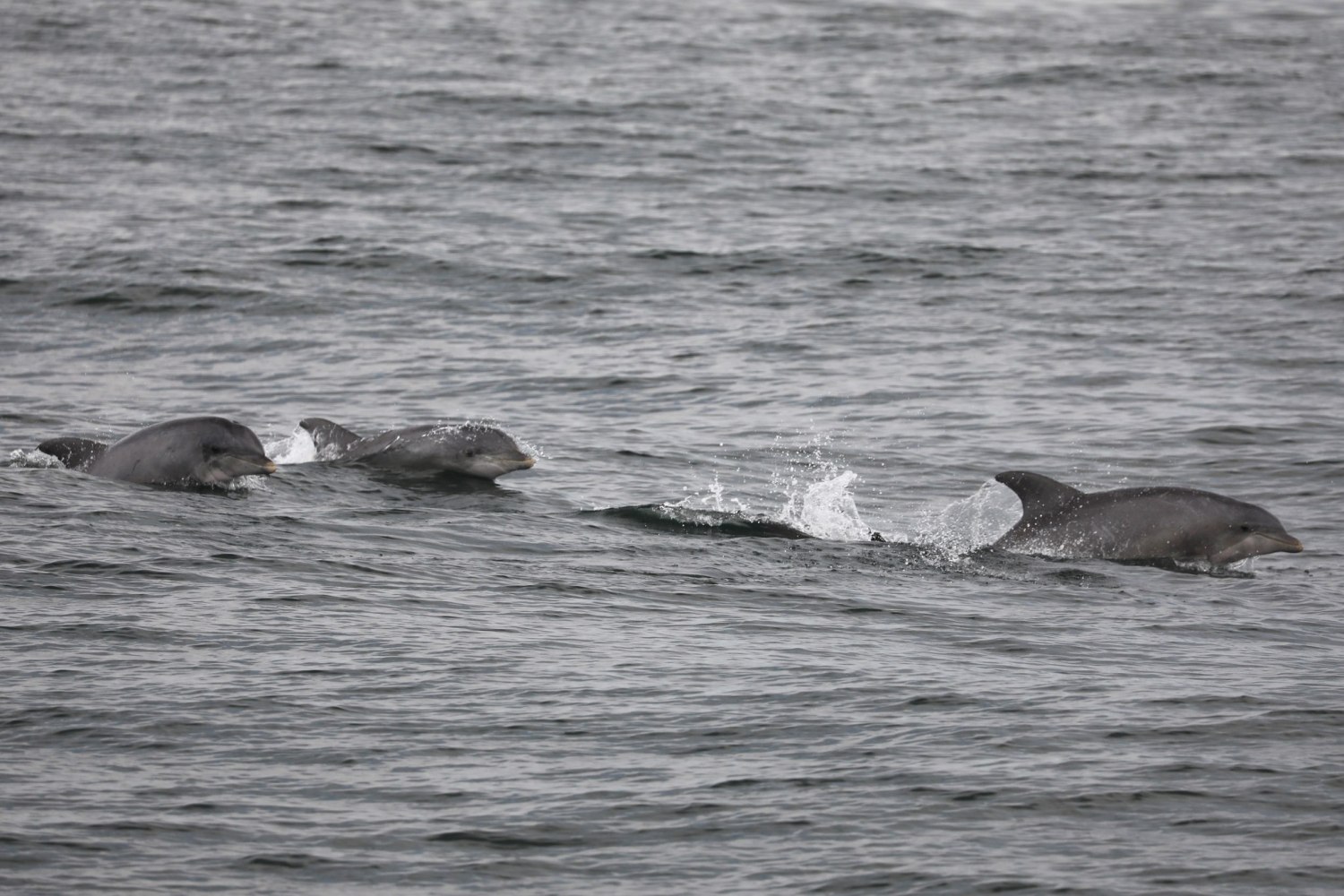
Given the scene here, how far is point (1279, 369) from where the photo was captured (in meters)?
22.3

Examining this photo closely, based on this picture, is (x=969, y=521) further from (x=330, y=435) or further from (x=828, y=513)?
(x=330, y=435)

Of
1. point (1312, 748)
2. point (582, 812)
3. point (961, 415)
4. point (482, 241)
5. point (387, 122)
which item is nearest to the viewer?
point (582, 812)

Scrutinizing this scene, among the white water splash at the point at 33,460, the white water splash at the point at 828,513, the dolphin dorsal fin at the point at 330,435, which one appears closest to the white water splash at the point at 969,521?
the white water splash at the point at 828,513

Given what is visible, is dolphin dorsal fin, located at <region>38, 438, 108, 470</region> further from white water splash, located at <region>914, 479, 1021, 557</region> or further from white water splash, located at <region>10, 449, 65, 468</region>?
white water splash, located at <region>914, 479, 1021, 557</region>

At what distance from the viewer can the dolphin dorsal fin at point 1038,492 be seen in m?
14.7

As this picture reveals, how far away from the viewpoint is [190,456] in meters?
15.8

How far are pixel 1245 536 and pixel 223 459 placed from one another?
7.81 meters

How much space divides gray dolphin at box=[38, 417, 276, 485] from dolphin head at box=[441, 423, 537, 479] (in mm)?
1776

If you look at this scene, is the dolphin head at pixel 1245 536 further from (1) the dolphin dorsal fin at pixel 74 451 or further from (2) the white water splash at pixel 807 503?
(1) the dolphin dorsal fin at pixel 74 451

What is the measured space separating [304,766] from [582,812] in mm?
1470

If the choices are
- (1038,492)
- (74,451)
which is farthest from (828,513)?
(74,451)

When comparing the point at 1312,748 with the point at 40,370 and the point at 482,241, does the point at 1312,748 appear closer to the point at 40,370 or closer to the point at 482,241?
the point at 40,370

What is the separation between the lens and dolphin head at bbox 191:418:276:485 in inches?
620

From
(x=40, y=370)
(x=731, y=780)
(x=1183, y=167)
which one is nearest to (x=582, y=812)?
(x=731, y=780)
